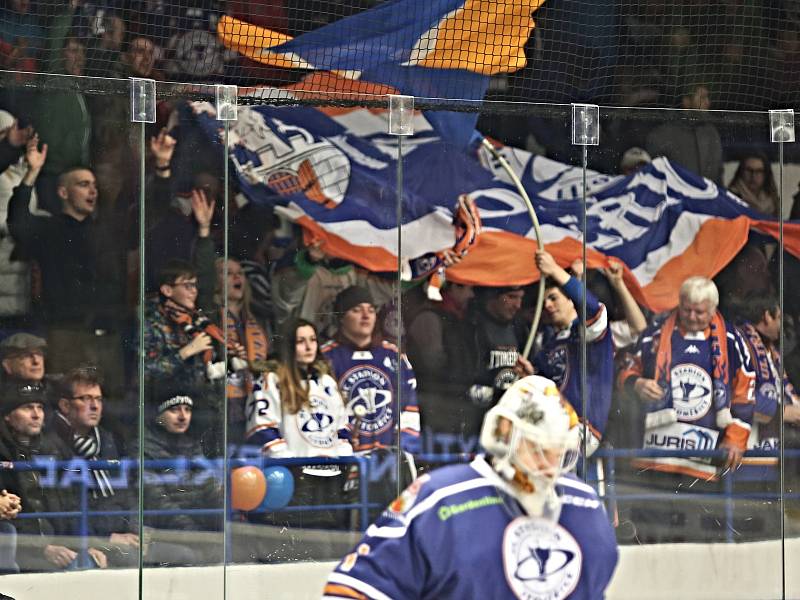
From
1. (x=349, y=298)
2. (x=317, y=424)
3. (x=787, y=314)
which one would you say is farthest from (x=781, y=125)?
(x=317, y=424)

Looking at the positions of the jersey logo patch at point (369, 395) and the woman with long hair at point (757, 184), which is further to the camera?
the woman with long hair at point (757, 184)

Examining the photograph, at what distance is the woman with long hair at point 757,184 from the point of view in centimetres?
482

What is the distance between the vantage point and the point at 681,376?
475 centimetres

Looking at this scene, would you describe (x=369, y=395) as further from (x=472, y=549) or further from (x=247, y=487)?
(x=472, y=549)

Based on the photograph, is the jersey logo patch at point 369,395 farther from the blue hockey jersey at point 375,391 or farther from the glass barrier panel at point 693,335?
the glass barrier panel at point 693,335

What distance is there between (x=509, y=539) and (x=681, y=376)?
231 cm

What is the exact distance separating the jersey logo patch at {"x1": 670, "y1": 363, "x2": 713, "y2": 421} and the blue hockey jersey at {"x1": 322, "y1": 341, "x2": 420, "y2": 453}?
892 millimetres

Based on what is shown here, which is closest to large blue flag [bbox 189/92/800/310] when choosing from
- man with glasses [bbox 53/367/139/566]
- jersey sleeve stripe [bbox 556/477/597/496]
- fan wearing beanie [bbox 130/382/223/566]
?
fan wearing beanie [bbox 130/382/223/566]

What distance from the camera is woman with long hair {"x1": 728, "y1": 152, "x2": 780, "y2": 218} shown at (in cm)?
482

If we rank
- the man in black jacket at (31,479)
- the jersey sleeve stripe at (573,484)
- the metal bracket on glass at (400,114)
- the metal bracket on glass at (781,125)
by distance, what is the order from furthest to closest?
the metal bracket on glass at (781,125) → the metal bracket on glass at (400,114) → the man in black jacket at (31,479) → the jersey sleeve stripe at (573,484)

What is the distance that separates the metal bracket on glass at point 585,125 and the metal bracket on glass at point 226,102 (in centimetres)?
111

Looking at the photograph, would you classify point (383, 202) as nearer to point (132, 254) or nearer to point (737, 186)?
point (132, 254)

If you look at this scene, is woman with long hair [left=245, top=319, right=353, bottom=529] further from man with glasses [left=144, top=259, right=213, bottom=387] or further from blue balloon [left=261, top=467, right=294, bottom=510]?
man with glasses [left=144, top=259, right=213, bottom=387]

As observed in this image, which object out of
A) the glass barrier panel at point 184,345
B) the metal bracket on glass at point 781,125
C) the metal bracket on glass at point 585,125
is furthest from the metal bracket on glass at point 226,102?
the metal bracket on glass at point 781,125
